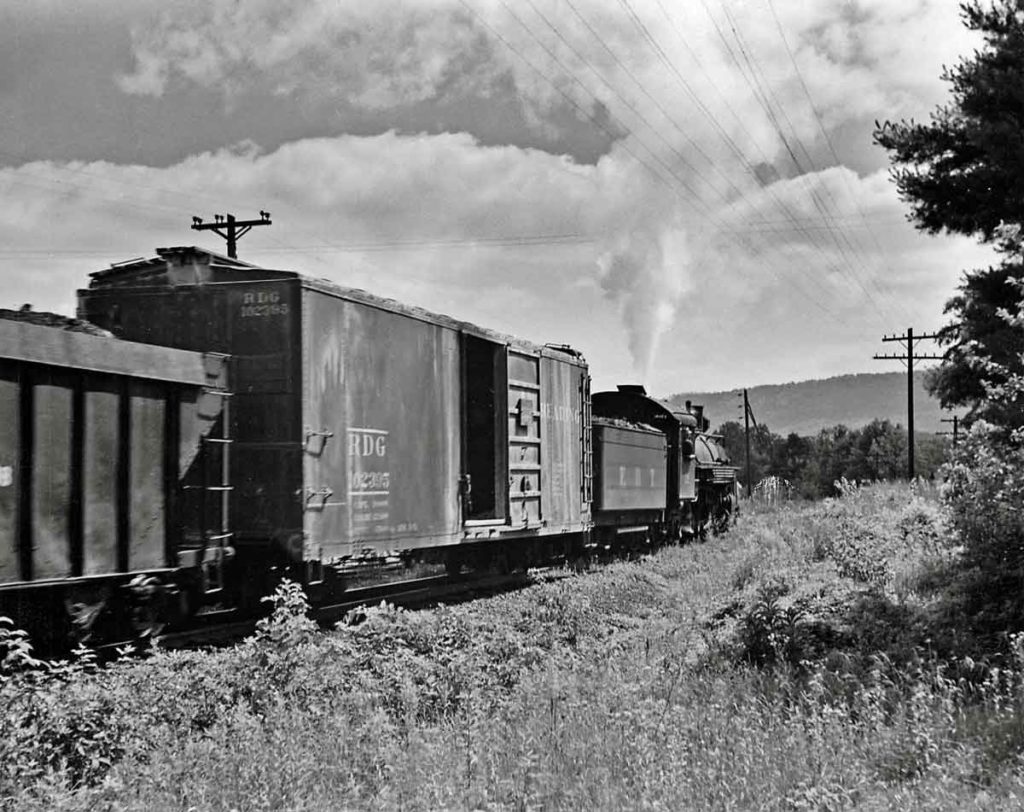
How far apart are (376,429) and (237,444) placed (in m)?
1.54

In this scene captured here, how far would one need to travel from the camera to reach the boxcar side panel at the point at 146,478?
7527 millimetres

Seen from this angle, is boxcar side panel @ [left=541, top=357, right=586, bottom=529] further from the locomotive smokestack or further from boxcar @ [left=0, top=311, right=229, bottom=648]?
the locomotive smokestack

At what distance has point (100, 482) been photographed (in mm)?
7203

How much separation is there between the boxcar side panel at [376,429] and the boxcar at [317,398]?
0.02 metres

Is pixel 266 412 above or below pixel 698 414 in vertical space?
below

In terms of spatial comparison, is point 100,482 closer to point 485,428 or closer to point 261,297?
point 261,297

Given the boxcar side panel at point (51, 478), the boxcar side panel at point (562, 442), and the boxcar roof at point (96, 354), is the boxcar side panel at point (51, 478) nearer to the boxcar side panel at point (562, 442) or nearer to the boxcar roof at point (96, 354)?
the boxcar roof at point (96, 354)

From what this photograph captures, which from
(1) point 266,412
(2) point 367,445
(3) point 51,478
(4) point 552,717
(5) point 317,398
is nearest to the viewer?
(4) point 552,717

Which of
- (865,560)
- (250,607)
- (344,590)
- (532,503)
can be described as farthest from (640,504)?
(250,607)

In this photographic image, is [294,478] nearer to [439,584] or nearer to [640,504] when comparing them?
[439,584]

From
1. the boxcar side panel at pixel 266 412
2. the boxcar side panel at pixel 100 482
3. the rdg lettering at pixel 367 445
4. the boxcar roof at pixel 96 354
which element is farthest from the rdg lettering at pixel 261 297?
the boxcar side panel at pixel 100 482

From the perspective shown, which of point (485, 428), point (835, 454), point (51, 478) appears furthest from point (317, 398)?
point (835, 454)

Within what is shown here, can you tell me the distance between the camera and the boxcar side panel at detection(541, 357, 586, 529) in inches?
563

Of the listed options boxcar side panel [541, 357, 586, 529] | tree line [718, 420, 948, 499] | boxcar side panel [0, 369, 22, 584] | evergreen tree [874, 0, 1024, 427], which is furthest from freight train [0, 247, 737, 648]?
tree line [718, 420, 948, 499]
